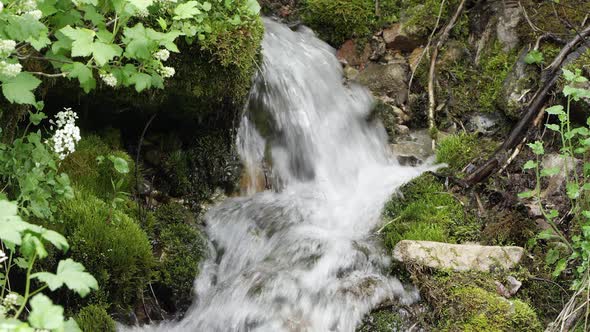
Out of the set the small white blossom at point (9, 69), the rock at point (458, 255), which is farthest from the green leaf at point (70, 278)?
the rock at point (458, 255)

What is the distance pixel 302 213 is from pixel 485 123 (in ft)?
6.56

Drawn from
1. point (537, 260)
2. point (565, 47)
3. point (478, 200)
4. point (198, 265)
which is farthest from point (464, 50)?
point (198, 265)

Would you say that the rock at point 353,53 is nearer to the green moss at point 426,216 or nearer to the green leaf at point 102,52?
the green moss at point 426,216

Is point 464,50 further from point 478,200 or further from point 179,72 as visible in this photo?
point 179,72

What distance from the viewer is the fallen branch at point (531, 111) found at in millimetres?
4391

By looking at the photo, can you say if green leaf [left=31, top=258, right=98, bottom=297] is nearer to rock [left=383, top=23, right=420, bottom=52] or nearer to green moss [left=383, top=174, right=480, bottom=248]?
green moss [left=383, top=174, right=480, bottom=248]

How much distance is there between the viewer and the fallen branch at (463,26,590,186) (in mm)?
4391

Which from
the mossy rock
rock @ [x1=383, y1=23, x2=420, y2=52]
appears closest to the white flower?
the mossy rock

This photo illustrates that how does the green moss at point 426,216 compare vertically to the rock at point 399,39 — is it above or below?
below

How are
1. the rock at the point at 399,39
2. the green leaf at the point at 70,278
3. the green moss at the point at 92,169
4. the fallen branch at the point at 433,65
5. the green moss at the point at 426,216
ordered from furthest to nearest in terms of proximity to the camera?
the rock at the point at 399,39, the fallen branch at the point at 433,65, the green moss at the point at 426,216, the green moss at the point at 92,169, the green leaf at the point at 70,278

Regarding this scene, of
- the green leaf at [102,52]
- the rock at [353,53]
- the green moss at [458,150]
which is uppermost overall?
the green leaf at [102,52]

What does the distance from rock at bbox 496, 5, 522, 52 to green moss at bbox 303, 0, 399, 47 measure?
121 cm

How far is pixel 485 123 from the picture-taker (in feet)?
17.1

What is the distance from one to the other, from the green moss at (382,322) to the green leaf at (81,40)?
7.17 feet
